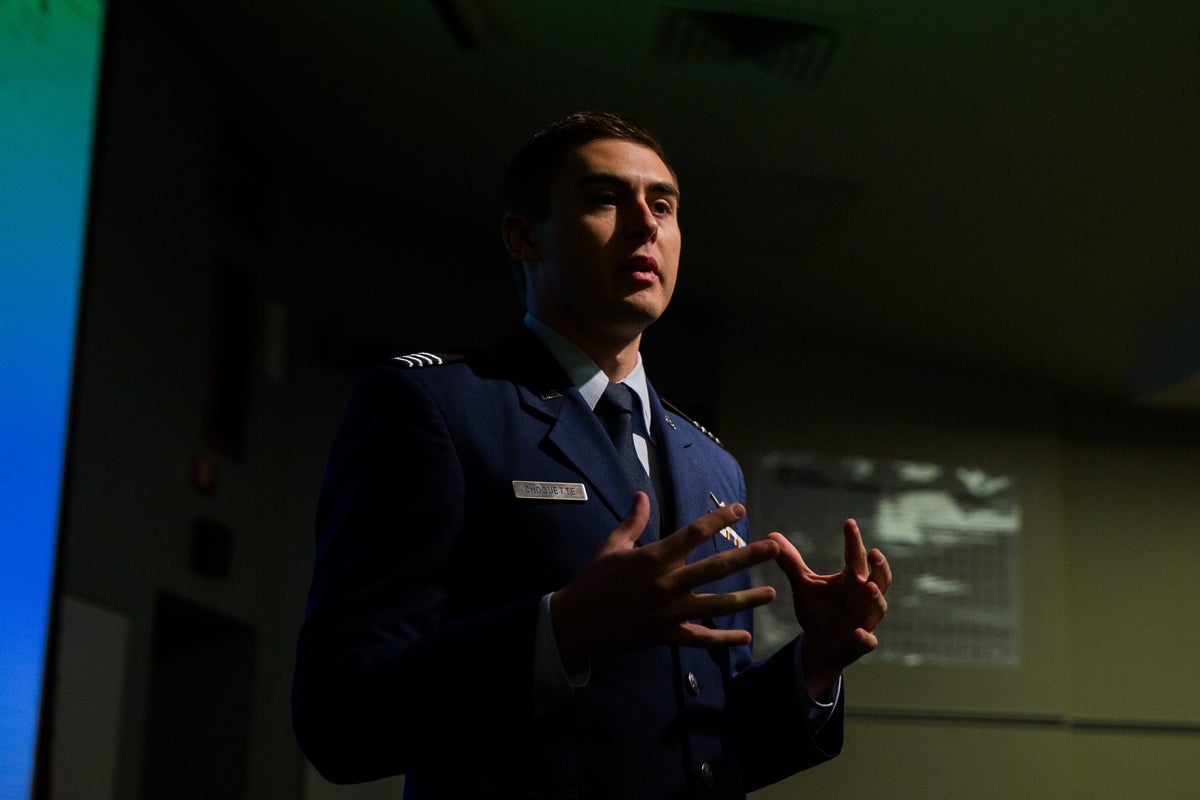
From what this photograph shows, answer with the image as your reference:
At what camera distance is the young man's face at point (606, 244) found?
1306mm

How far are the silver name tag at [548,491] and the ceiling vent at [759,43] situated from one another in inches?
85.8

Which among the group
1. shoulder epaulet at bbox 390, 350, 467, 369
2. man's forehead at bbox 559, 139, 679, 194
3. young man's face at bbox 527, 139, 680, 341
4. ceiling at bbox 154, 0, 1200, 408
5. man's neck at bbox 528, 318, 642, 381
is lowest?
shoulder epaulet at bbox 390, 350, 467, 369

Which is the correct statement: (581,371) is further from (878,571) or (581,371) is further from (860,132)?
(860,132)

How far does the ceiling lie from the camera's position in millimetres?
3047

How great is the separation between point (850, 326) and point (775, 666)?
12.4 feet

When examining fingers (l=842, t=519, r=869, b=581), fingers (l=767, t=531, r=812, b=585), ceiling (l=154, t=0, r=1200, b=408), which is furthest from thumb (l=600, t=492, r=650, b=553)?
ceiling (l=154, t=0, r=1200, b=408)

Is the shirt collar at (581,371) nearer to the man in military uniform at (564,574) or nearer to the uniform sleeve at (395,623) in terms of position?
the man in military uniform at (564,574)

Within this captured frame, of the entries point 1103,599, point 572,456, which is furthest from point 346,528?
point 1103,599

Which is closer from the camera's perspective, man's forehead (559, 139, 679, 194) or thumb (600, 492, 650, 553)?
thumb (600, 492, 650, 553)

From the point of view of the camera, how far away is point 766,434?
4898 millimetres

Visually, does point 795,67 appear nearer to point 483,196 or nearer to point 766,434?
point 483,196

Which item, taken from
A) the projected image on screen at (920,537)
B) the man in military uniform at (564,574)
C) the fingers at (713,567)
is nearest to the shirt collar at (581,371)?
the man in military uniform at (564,574)

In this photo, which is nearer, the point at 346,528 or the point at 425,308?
the point at 346,528

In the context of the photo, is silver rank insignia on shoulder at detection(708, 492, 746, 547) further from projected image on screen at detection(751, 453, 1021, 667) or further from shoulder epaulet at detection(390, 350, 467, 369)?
projected image on screen at detection(751, 453, 1021, 667)
